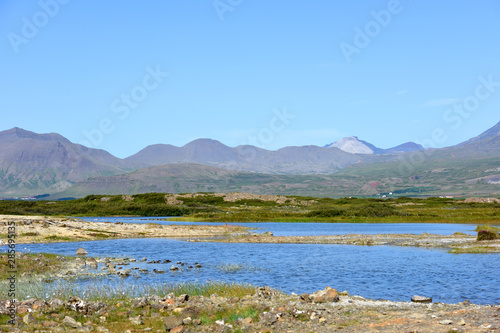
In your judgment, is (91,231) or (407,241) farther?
(91,231)

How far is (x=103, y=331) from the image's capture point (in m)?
17.4

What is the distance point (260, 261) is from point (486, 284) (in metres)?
17.8

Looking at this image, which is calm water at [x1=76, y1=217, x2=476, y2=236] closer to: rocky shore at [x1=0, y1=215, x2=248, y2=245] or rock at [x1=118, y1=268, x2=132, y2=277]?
rocky shore at [x1=0, y1=215, x2=248, y2=245]

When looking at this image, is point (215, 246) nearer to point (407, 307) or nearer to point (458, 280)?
point (458, 280)

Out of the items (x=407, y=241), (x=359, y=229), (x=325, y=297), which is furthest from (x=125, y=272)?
(x=359, y=229)

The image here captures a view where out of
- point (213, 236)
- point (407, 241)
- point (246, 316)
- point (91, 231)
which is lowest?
point (407, 241)

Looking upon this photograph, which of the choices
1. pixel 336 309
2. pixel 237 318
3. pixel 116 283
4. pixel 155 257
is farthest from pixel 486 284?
pixel 155 257

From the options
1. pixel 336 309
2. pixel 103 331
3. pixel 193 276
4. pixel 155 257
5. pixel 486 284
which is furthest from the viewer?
pixel 155 257

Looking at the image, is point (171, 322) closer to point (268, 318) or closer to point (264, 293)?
point (268, 318)

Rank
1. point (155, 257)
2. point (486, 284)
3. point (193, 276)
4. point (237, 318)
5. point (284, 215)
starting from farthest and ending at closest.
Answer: point (284, 215), point (155, 257), point (193, 276), point (486, 284), point (237, 318)

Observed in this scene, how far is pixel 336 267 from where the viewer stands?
36562 millimetres

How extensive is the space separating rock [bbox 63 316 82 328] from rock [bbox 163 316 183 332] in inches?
126

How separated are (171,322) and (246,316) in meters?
3.14

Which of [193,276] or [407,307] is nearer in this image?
[407,307]
